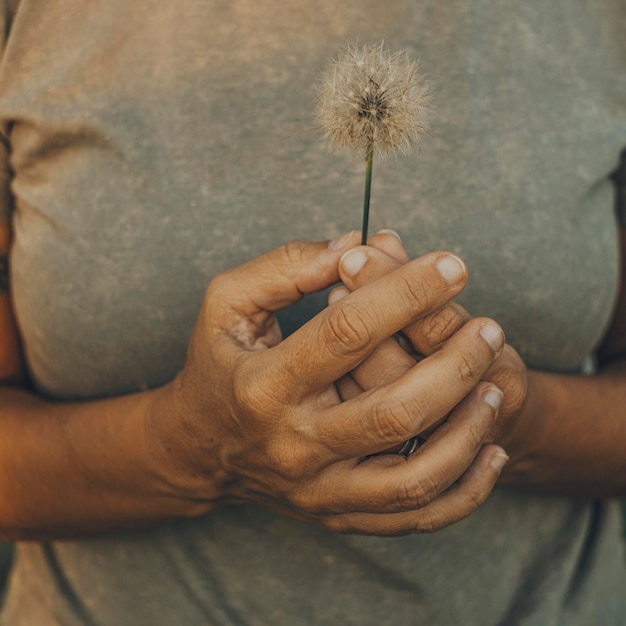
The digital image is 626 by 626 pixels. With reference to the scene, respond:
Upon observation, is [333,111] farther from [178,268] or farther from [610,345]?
[610,345]

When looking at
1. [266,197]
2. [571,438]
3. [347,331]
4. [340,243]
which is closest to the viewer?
[347,331]

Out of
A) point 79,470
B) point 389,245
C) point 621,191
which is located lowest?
point 79,470

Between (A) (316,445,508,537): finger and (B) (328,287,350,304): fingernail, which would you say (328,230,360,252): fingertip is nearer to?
(B) (328,287,350,304): fingernail

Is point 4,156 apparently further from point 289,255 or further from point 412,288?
point 412,288

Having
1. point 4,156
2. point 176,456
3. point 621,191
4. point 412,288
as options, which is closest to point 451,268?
point 412,288

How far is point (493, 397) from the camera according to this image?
0.79 metres

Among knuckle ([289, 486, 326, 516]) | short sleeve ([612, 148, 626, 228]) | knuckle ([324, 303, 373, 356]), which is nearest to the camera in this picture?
knuckle ([324, 303, 373, 356])

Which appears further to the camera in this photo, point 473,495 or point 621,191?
point 621,191

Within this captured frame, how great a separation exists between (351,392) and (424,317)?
125 millimetres

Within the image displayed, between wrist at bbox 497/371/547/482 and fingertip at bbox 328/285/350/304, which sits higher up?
fingertip at bbox 328/285/350/304

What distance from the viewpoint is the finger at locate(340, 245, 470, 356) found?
2.51ft

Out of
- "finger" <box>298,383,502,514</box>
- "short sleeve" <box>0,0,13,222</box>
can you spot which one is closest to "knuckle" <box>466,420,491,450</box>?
"finger" <box>298,383,502,514</box>

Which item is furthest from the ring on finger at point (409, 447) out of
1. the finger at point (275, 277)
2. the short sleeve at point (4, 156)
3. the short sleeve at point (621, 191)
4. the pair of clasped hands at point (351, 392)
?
the short sleeve at point (4, 156)

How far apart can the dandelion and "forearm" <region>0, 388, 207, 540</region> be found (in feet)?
1.36
